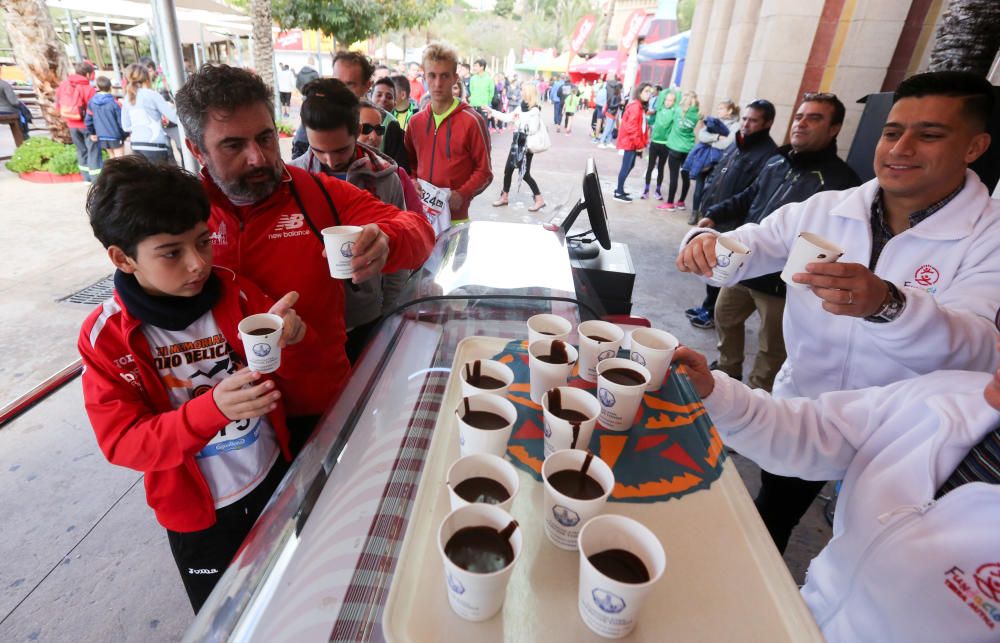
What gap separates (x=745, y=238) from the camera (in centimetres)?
247

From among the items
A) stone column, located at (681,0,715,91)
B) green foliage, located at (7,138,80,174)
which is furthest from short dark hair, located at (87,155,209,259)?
stone column, located at (681,0,715,91)

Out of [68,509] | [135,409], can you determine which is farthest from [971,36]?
[68,509]

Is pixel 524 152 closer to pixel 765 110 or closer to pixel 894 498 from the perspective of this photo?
pixel 765 110

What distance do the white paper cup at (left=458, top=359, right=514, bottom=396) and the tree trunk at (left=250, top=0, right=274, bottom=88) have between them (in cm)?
1374

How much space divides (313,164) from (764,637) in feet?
9.24

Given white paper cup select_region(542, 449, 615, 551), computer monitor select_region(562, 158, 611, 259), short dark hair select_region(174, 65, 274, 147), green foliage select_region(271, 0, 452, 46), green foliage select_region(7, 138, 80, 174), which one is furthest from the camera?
green foliage select_region(271, 0, 452, 46)

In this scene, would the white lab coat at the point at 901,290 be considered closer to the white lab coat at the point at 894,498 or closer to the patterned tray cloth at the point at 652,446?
the white lab coat at the point at 894,498

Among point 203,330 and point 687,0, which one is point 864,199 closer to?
point 203,330

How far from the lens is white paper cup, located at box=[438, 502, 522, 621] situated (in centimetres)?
87

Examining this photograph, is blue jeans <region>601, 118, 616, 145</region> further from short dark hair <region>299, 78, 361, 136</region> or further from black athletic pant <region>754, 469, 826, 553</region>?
black athletic pant <region>754, 469, 826, 553</region>

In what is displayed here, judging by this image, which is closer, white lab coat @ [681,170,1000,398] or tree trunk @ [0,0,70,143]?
white lab coat @ [681,170,1000,398]

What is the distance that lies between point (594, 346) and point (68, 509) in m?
3.04

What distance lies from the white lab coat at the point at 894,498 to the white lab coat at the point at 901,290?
256 mm

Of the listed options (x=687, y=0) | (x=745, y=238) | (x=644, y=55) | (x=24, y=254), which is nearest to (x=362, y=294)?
(x=745, y=238)
